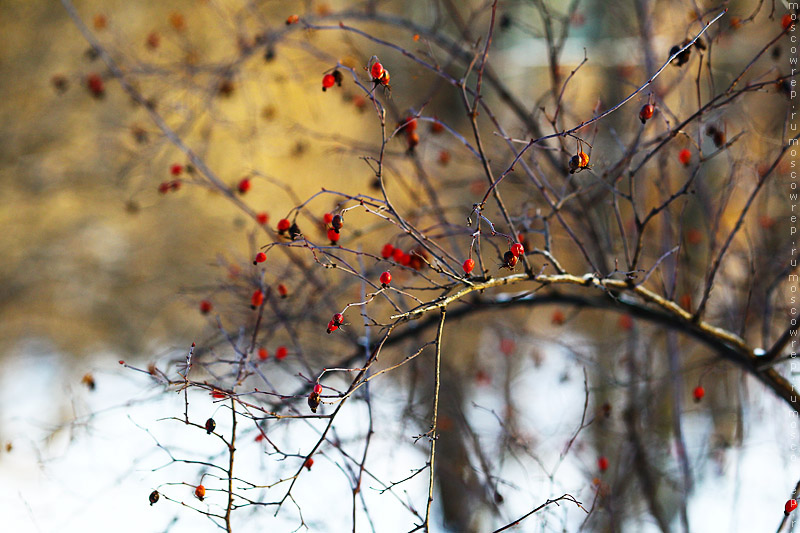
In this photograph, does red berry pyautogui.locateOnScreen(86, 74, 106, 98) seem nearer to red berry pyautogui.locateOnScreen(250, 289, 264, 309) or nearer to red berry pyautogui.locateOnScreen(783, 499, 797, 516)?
red berry pyautogui.locateOnScreen(250, 289, 264, 309)

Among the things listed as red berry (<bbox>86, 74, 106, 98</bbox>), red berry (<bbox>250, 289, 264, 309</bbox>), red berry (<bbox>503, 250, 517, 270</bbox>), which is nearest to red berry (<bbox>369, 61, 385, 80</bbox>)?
red berry (<bbox>503, 250, 517, 270</bbox>)

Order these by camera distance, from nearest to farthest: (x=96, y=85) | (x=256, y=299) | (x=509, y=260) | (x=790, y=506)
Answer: (x=509, y=260) < (x=790, y=506) < (x=256, y=299) < (x=96, y=85)

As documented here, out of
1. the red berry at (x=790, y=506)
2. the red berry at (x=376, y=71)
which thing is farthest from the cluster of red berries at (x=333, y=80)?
the red berry at (x=790, y=506)

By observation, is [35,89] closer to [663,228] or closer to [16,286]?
[16,286]

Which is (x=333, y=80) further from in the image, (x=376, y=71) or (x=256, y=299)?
(x=256, y=299)

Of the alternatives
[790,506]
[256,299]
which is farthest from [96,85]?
[790,506]

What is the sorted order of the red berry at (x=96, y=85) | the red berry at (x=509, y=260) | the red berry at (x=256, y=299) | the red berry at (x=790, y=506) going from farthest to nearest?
the red berry at (x=96, y=85) → the red berry at (x=256, y=299) → the red berry at (x=790, y=506) → the red berry at (x=509, y=260)

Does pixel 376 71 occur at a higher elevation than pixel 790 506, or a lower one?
higher

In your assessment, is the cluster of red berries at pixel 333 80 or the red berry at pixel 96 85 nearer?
the cluster of red berries at pixel 333 80

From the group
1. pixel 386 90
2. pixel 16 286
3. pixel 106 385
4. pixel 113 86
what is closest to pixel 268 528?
pixel 386 90

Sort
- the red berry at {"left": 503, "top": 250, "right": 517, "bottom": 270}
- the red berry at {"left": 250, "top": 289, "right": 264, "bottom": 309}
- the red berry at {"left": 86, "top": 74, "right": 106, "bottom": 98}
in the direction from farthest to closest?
the red berry at {"left": 86, "top": 74, "right": 106, "bottom": 98} → the red berry at {"left": 250, "top": 289, "right": 264, "bottom": 309} → the red berry at {"left": 503, "top": 250, "right": 517, "bottom": 270}

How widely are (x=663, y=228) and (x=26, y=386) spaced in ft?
17.6

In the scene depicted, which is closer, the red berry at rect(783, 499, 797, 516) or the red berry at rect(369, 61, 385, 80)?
the red berry at rect(369, 61, 385, 80)

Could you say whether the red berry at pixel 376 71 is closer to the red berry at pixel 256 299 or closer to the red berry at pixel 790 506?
the red berry at pixel 256 299
